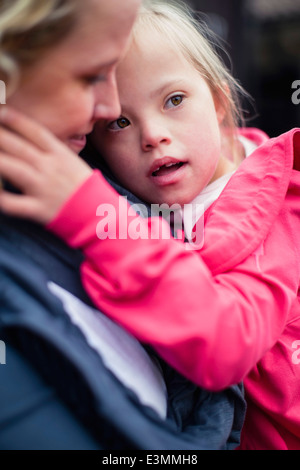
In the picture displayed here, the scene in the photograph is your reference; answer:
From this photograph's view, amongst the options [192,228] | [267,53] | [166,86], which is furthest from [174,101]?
[267,53]

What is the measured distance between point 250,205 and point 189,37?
0.44 m

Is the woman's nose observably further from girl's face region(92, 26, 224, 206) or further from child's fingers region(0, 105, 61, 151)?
child's fingers region(0, 105, 61, 151)

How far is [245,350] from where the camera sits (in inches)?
27.0

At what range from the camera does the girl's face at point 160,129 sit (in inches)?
37.2

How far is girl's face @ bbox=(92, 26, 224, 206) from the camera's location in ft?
3.10

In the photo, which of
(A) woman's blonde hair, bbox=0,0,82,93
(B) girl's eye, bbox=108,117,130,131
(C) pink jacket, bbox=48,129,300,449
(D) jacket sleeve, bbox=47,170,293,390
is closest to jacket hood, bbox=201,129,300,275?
(C) pink jacket, bbox=48,129,300,449

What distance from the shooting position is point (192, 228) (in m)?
0.96

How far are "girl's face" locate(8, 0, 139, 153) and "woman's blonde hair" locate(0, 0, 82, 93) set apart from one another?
0.01m

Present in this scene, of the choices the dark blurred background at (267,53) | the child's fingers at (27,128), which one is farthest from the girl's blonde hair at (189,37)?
the dark blurred background at (267,53)

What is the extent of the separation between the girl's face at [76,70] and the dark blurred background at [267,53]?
10.8ft

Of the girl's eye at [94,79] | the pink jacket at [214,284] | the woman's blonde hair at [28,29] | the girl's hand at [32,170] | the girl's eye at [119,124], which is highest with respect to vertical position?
the woman's blonde hair at [28,29]

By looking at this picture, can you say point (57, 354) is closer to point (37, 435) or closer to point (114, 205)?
point (37, 435)

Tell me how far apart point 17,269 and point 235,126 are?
2.69 feet

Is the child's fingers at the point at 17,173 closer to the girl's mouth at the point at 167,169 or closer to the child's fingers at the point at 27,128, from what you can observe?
the child's fingers at the point at 27,128
